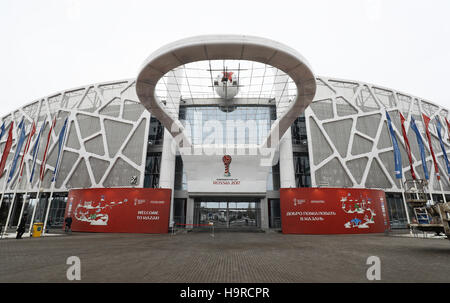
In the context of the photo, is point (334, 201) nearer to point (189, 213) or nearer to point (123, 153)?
point (189, 213)

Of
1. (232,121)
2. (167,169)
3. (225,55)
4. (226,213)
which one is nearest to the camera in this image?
(225,55)

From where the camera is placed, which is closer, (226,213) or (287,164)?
(287,164)

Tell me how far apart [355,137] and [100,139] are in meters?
39.1

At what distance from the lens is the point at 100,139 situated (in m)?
33.2

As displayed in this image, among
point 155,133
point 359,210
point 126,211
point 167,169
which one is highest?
point 155,133

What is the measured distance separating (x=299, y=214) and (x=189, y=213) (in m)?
14.6

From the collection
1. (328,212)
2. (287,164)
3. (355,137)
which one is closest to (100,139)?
(287,164)

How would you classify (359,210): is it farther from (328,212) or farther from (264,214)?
(264,214)

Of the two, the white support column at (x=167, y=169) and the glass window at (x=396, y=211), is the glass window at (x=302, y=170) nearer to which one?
the glass window at (x=396, y=211)

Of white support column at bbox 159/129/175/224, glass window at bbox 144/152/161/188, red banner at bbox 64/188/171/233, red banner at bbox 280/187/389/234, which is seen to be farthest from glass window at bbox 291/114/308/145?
glass window at bbox 144/152/161/188

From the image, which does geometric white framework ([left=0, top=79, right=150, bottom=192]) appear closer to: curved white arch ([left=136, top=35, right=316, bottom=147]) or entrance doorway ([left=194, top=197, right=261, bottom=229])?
entrance doorway ([left=194, top=197, right=261, bottom=229])

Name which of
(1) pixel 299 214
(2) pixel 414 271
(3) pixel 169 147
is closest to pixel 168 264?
(2) pixel 414 271
